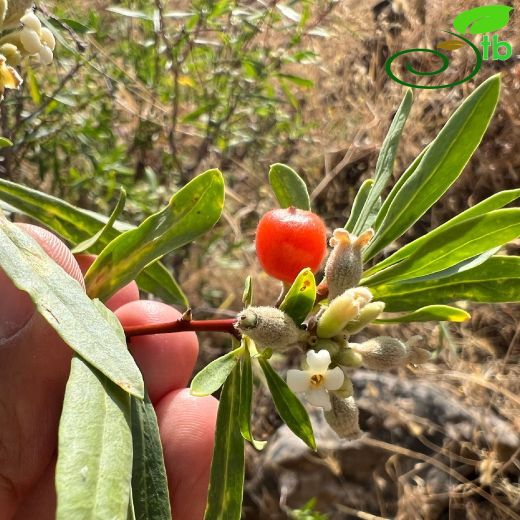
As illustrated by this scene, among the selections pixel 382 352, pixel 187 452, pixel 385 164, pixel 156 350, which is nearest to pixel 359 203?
pixel 385 164

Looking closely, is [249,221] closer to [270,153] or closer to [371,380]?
[270,153]

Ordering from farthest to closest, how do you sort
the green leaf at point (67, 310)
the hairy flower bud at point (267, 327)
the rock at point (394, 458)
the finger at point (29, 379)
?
the rock at point (394, 458), the finger at point (29, 379), the hairy flower bud at point (267, 327), the green leaf at point (67, 310)

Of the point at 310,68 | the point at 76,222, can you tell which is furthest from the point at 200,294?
the point at 76,222

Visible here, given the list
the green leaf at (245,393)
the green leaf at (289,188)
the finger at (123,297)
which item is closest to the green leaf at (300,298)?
the green leaf at (245,393)

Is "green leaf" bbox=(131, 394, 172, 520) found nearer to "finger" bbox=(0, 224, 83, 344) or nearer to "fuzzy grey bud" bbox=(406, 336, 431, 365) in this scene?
"finger" bbox=(0, 224, 83, 344)

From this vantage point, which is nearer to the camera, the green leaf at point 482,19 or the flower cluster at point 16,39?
the flower cluster at point 16,39

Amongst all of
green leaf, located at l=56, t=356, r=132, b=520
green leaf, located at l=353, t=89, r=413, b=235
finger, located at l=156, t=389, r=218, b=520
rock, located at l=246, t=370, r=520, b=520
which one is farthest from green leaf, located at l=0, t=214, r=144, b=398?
rock, located at l=246, t=370, r=520, b=520

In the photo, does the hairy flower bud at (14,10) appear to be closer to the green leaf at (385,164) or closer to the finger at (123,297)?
the green leaf at (385,164)
